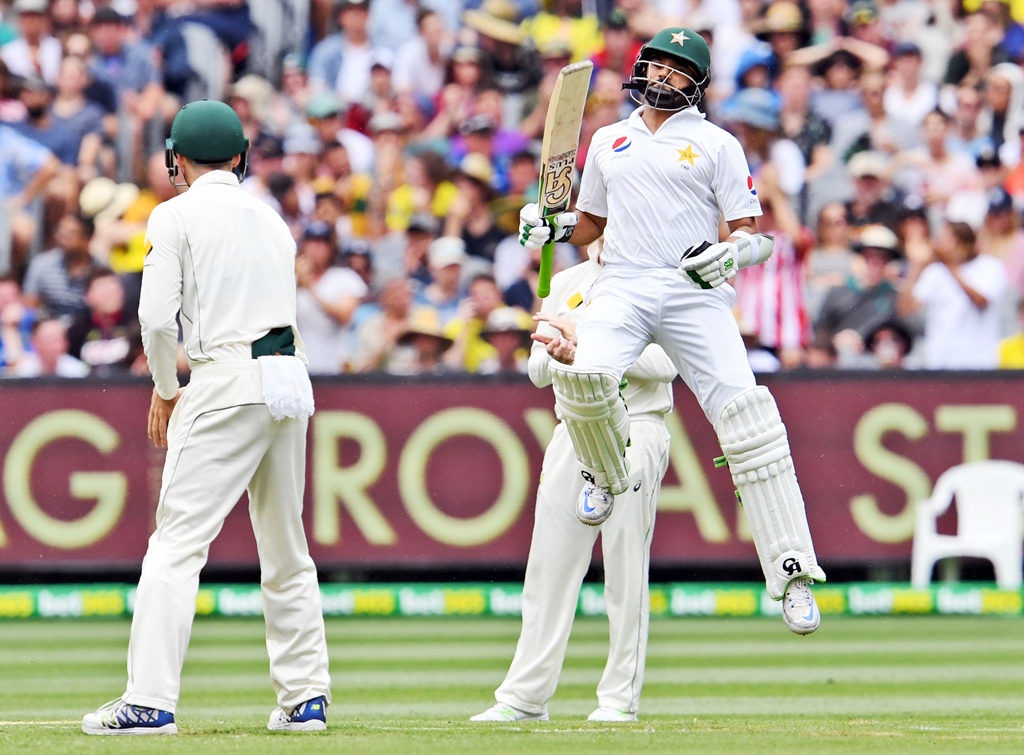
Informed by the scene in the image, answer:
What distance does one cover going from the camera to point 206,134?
6387mm

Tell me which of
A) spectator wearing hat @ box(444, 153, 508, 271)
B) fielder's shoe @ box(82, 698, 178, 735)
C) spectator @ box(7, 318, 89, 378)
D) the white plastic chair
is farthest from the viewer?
spectator wearing hat @ box(444, 153, 508, 271)

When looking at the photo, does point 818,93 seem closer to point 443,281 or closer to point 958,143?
point 958,143

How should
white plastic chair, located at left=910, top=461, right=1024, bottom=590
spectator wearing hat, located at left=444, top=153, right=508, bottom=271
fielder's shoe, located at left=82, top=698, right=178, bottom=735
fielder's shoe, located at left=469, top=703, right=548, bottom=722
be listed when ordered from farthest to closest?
spectator wearing hat, located at left=444, top=153, right=508, bottom=271
white plastic chair, located at left=910, top=461, right=1024, bottom=590
fielder's shoe, located at left=469, top=703, right=548, bottom=722
fielder's shoe, located at left=82, top=698, right=178, bottom=735

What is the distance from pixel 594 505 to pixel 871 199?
7457 millimetres

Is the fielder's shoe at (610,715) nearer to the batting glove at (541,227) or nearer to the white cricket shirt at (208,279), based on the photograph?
the batting glove at (541,227)

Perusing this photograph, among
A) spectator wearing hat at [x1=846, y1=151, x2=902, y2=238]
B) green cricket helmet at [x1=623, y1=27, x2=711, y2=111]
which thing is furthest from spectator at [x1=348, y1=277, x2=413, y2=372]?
green cricket helmet at [x1=623, y1=27, x2=711, y2=111]

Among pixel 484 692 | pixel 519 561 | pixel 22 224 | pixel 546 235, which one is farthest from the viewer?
pixel 22 224

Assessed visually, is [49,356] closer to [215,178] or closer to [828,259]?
[828,259]

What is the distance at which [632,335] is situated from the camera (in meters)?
6.72

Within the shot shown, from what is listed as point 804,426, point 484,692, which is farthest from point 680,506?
point 484,692

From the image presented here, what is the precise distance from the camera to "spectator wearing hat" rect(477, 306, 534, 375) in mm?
12484

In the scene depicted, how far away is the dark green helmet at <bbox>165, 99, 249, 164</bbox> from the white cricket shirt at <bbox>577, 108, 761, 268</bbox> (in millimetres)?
1434

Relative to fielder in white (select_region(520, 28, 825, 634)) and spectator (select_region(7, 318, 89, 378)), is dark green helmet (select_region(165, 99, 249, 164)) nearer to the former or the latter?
fielder in white (select_region(520, 28, 825, 634))

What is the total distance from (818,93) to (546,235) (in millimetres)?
8135
